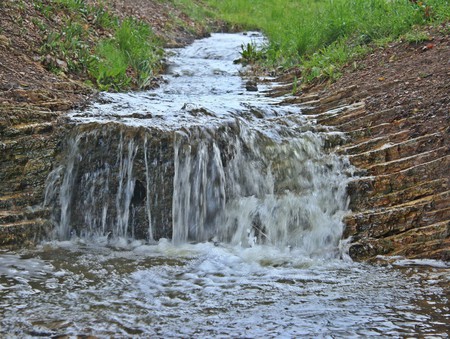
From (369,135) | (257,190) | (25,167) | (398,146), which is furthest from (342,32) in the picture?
(25,167)

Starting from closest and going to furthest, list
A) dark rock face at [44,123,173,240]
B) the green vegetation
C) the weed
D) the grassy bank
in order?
dark rock face at [44,123,173,240], the green vegetation, the grassy bank, the weed

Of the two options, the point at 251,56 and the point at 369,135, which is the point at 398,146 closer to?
the point at 369,135

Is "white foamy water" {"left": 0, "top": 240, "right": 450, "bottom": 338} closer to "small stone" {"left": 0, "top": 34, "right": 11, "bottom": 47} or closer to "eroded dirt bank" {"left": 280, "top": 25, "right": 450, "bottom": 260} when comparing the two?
"eroded dirt bank" {"left": 280, "top": 25, "right": 450, "bottom": 260}

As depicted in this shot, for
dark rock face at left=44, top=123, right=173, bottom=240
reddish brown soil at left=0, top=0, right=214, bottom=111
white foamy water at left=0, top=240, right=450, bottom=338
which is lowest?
white foamy water at left=0, top=240, right=450, bottom=338

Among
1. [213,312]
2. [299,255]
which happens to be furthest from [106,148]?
[213,312]

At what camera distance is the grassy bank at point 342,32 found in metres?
7.83

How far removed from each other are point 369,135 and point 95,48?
474 cm

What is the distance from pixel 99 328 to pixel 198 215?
2.36m

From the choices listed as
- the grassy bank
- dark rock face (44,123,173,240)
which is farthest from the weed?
dark rock face (44,123,173,240)

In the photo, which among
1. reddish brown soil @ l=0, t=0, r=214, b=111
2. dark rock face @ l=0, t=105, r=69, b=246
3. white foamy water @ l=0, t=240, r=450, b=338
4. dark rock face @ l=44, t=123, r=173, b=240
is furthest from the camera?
reddish brown soil @ l=0, t=0, r=214, b=111

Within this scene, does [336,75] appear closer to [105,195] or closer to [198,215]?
[198,215]

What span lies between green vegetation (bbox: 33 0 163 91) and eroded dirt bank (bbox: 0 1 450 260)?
0.32 meters

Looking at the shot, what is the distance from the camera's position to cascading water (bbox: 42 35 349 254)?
510 centimetres

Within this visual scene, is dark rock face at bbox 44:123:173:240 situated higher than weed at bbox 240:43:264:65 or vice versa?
weed at bbox 240:43:264:65
